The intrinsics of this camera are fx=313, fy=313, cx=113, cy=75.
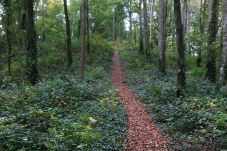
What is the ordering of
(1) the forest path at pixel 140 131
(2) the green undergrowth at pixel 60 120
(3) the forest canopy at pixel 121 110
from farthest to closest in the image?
(1) the forest path at pixel 140 131, (3) the forest canopy at pixel 121 110, (2) the green undergrowth at pixel 60 120

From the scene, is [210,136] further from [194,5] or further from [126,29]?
[126,29]

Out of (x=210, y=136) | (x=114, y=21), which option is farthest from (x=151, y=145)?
(x=114, y=21)

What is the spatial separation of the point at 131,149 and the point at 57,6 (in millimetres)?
43081

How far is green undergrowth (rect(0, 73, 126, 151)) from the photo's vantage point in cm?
706

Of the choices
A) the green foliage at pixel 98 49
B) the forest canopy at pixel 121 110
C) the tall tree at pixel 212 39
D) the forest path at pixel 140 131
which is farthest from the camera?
the green foliage at pixel 98 49

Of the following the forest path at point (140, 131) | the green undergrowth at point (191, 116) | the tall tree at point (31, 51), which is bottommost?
the forest path at point (140, 131)

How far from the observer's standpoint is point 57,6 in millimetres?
48438

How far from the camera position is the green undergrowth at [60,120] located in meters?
7.06

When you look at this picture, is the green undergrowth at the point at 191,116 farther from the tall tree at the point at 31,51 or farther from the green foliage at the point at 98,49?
the green foliage at the point at 98,49

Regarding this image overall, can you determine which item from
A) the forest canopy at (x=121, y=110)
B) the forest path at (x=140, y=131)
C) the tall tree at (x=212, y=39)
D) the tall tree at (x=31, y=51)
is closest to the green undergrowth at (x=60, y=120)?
the forest canopy at (x=121, y=110)

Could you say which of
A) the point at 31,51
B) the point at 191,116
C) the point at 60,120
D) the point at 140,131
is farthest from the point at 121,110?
the point at 31,51

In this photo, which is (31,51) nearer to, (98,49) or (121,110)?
(121,110)

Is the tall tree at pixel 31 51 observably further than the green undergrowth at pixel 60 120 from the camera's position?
Yes

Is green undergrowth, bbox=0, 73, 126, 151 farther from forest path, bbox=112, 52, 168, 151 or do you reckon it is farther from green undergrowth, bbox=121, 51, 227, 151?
green undergrowth, bbox=121, 51, 227, 151
